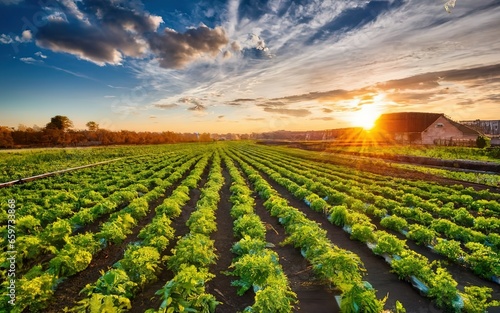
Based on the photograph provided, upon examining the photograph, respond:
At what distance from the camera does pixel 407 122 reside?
241 feet

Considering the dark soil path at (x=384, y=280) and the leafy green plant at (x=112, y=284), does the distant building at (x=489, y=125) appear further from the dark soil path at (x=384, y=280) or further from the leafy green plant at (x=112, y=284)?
the leafy green plant at (x=112, y=284)

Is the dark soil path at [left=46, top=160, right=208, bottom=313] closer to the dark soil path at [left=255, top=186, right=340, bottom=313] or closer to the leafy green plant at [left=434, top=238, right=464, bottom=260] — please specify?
the dark soil path at [left=255, top=186, right=340, bottom=313]

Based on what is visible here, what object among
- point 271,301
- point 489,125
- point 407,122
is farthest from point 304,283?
point 489,125

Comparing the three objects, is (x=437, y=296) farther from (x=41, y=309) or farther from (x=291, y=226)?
(x=41, y=309)

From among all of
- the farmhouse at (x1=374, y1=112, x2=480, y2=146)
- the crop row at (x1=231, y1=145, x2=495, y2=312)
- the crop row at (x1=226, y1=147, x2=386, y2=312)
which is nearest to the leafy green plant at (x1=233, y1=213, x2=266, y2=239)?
the crop row at (x1=226, y1=147, x2=386, y2=312)

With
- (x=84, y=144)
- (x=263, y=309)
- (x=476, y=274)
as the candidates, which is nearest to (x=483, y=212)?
(x=476, y=274)

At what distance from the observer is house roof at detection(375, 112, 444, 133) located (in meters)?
68.9

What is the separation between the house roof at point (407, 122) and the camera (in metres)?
68.9

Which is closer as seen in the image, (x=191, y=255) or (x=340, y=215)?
(x=191, y=255)

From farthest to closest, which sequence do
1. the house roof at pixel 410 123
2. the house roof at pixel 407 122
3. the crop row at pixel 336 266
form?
the house roof at pixel 407 122 < the house roof at pixel 410 123 < the crop row at pixel 336 266

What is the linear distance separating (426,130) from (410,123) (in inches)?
307

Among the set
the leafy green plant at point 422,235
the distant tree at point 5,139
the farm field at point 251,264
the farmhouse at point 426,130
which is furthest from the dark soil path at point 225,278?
the distant tree at point 5,139

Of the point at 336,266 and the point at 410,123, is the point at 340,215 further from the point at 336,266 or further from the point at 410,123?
the point at 410,123

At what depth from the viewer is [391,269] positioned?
809 centimetres
